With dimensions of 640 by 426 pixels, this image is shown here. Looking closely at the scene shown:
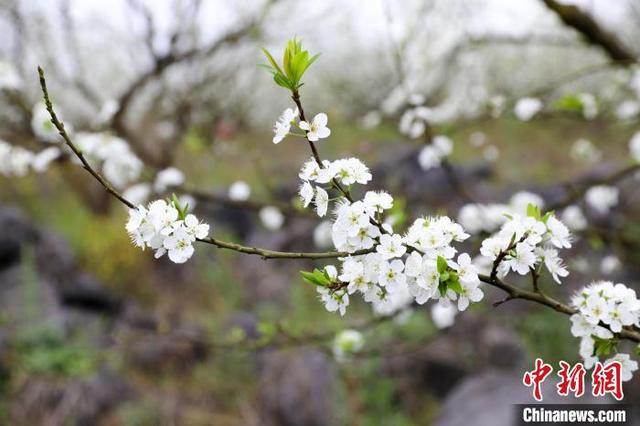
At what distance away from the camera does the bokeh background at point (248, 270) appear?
2.74 meters

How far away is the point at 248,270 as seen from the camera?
20.6 feet

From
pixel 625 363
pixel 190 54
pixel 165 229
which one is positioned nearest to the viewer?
pixel 165 229

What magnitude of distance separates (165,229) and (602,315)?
2.53 ft

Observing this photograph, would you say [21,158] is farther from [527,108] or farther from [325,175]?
[527,108]

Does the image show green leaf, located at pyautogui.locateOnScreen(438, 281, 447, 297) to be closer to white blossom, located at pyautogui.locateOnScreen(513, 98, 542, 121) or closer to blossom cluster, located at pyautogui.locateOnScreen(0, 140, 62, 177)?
white blossom, located at pyautogui.locateOnScreen(513, 98, 542, 121)

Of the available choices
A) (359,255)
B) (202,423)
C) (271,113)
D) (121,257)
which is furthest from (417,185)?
(271,113)

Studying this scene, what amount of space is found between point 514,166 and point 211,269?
623cm

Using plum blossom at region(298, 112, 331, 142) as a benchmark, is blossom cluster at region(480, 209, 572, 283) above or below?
below

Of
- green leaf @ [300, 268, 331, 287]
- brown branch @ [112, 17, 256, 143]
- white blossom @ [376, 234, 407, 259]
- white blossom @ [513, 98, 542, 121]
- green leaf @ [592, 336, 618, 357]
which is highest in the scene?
brown branch @ [112, 17, 256, 143]

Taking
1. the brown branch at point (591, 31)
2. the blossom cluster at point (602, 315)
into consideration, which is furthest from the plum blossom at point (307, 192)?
the brown branch at point (591, 31)

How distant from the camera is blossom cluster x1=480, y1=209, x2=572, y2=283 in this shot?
899 mm

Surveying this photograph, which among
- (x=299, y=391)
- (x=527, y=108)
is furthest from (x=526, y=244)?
(x=299, y=391)

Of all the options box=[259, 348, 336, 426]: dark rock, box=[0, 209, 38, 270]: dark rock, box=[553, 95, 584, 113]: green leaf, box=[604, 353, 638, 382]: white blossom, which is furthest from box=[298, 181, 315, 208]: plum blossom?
box=[0, 209, 38, 270]: dark rock

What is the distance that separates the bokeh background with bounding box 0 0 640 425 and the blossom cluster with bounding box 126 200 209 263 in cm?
101
